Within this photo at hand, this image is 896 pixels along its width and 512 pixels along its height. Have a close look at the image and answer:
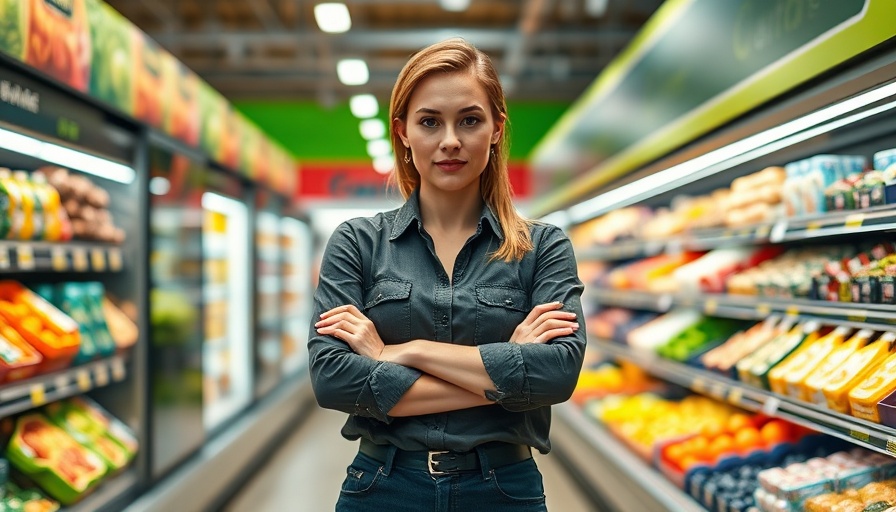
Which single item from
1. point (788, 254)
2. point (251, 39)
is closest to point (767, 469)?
point (788, 254)

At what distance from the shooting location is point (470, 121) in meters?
1.75

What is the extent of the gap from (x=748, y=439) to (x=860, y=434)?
131cm

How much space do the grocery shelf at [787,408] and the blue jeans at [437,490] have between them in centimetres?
136

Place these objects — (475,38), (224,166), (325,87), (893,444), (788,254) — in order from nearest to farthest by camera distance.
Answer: (893,444), (788,254), (224,166), (475,38), (325,87)

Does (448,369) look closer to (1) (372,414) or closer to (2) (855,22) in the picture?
(1) (372,414)

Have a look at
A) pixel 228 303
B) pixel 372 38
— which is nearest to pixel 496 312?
pixel 228 303

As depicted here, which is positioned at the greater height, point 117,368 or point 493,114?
point 493,114

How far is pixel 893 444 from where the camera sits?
239 cm

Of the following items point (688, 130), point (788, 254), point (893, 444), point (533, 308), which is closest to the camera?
point (533, 308)

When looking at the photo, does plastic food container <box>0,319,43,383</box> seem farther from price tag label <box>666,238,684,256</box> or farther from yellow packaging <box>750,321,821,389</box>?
price tag label <box>666,238,684,256</box>

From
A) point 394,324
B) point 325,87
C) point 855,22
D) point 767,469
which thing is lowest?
point 767,469

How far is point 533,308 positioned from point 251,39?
31.4ft

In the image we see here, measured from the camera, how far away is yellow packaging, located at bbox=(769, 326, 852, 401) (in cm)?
311

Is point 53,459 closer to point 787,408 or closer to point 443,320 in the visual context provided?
point 443,320
